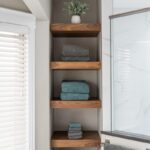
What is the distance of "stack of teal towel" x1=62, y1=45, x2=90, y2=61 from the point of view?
8.79ft

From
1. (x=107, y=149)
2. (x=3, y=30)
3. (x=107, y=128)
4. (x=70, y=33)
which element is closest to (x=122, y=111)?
(x=107, y=128)

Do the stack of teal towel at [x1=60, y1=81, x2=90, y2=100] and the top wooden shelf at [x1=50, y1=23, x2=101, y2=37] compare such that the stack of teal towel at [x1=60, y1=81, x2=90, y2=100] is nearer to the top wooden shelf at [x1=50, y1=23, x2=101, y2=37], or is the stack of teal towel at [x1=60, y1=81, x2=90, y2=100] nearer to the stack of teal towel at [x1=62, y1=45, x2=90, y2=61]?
→ the stack of teal towel at [x1=62, y1=45, x2=90, y2=61]

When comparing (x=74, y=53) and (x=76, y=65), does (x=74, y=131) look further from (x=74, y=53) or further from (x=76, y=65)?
(x=74, y=53)

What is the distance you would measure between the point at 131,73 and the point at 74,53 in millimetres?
652

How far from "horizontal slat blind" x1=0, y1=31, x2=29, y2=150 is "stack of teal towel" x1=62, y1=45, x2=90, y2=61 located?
0.44 m

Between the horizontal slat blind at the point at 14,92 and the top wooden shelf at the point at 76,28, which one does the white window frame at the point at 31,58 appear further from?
the top wooden shelf at the point at 76,28

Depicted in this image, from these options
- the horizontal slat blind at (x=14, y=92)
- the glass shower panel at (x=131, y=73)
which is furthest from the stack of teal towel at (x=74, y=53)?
the horizontal slat blind at (x=14, y=92)

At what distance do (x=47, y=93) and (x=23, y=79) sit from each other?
0.95 ft

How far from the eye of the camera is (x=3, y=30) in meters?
2.29

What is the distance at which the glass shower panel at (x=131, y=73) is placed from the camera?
2.32m

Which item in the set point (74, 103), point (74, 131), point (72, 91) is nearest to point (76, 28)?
point (72, 91)

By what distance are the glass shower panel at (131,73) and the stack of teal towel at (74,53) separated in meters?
0.34

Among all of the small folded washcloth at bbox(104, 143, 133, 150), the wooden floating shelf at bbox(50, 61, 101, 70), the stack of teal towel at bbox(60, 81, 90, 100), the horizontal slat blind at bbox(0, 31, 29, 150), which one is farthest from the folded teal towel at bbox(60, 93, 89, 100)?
the small folded washcloth at bbox(104, 143, 133, 150)

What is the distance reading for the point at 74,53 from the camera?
268cm
